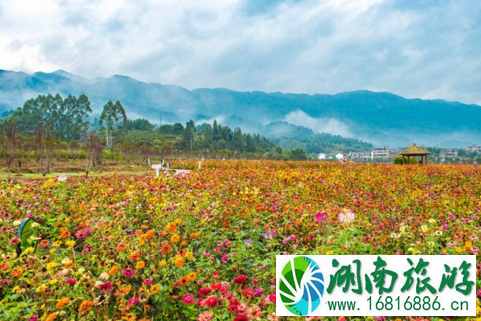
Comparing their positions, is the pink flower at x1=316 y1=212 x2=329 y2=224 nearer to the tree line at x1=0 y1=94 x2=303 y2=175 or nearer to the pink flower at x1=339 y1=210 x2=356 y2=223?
the pink flower at x1=339 y1=210 x2=356 y2=223

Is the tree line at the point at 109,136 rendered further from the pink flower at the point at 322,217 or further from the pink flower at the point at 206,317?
the pink flower at the point at 206,317

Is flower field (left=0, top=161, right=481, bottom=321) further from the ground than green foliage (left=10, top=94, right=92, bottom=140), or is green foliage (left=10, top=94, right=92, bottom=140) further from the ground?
green foliage (left=10, top=94, right=92, bottom=140)

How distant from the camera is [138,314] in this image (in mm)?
2125

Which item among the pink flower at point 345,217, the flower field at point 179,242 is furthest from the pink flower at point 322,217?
the pink flower at point 345,217

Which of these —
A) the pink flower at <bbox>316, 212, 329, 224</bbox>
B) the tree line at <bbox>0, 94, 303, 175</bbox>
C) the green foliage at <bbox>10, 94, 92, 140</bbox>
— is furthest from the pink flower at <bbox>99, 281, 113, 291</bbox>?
the green foliage at <bbox>10, 94, 92, 140</bbox>

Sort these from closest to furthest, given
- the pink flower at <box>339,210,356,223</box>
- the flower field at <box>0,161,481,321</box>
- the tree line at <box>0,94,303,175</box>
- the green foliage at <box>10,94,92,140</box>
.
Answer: the flower field at <box>0,161,481,321</box>, the pink flower at <box>339,210,356,223</box>, the tree line at <box>0,94,303,175</box>, the green foliage at <box>10,94,92,140</box>

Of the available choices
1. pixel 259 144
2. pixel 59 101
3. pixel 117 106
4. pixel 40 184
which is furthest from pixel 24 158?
pixel 259 144

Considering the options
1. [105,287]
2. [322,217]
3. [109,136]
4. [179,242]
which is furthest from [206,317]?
[109,136]

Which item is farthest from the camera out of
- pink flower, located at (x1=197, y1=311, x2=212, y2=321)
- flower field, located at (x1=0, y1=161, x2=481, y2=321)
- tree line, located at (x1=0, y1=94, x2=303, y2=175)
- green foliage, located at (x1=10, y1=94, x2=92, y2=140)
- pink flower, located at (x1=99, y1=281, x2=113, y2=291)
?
green foliage, located at (x1=10, y1=94, x2=92, y2=140)

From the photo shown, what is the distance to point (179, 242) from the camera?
3355 mm

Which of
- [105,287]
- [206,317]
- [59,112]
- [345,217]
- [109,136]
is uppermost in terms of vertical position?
[59,112]

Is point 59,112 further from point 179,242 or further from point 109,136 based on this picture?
point 179,242

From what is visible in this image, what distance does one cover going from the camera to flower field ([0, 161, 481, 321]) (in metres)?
2.07

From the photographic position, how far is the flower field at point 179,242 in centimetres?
207
